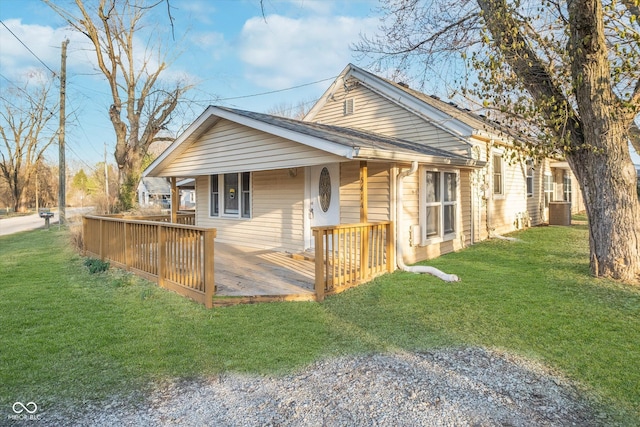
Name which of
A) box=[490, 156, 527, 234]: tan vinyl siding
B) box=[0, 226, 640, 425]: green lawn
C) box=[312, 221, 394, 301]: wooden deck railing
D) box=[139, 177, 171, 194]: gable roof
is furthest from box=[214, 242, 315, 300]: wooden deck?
box=[139, 177, 171, 194]: gable roof

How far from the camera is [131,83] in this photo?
20359mm

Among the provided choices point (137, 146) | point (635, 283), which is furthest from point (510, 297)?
point (137, 146)

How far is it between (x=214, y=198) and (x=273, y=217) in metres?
2.79

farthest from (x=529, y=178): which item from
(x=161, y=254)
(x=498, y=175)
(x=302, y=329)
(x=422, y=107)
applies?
(x=161, y=254)

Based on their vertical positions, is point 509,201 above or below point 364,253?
above

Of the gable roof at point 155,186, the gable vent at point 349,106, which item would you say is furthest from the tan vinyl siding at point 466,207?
the gable roof at point 155,186

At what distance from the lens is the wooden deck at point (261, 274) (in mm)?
5635

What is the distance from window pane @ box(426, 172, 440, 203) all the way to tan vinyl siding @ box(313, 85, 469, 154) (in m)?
1.61

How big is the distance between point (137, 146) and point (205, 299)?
16470 millimetres

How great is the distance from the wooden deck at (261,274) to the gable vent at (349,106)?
5.04 meters

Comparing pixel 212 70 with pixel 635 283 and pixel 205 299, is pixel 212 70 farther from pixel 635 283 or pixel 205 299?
pixel 635 283

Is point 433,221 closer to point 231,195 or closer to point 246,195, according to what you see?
point 246,195

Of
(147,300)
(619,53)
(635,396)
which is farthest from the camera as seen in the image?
(147,300)

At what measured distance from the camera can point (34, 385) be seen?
10.1ft
